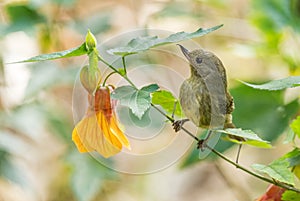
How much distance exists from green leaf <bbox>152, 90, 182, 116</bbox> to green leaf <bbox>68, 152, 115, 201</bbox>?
23.1 inches

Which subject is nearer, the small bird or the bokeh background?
the small bird

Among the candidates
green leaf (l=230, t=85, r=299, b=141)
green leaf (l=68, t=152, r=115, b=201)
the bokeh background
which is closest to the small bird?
the bokeh background

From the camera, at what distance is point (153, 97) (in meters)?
0.47

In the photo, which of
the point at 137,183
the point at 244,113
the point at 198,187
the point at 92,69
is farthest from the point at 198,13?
the point at 92,69

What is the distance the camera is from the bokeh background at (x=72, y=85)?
37.2 inches

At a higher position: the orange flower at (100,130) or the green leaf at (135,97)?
the green leaf at (135,97)

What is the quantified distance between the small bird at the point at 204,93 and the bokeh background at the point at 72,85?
235mm

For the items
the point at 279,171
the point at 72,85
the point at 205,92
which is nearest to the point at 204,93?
the point at 205,92

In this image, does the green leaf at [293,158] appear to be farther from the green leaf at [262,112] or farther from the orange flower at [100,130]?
the green leaf at [262,112]

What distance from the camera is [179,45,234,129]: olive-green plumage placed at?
0.44 meters

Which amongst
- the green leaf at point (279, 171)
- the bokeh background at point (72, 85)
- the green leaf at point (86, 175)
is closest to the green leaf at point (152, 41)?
the green leaf at point (279, 171)

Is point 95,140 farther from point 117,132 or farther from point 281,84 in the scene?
point 281,84

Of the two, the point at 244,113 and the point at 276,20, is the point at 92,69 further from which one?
the point at 276,20

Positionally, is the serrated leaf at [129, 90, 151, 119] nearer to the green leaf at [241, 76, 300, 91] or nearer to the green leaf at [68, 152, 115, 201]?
the green leaf at [241, 76, 300, 91]
